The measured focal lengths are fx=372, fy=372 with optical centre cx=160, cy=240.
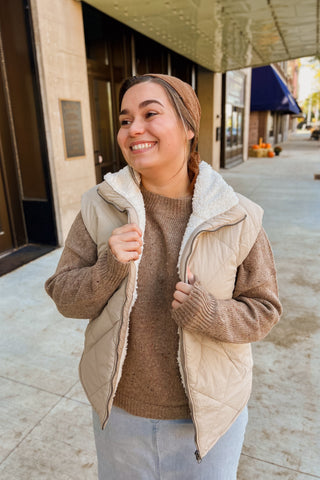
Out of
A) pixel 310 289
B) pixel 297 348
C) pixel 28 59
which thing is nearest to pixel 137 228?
pixel 297 348

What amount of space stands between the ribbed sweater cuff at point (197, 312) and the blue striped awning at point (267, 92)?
21.5 metres

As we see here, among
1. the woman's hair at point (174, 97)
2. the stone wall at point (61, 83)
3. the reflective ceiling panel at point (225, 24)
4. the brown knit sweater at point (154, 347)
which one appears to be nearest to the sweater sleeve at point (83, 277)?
the brown knit sweater at point (154, 347)

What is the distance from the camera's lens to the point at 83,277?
1.30 meters

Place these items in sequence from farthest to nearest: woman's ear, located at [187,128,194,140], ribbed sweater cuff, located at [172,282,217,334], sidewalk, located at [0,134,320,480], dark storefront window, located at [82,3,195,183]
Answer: dark storefront window, located at [82,3,195,183] → sidewalk, located at [0,134,320,480] → woman's ear, located at [187,128,194,140] → ribbed sweater cuff, located at [172,282,217,334]

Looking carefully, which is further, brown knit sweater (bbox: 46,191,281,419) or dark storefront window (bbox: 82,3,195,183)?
dark storefront window (bbox: 82,3,195,183)

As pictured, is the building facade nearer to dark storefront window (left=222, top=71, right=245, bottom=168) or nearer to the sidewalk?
the sidewalk

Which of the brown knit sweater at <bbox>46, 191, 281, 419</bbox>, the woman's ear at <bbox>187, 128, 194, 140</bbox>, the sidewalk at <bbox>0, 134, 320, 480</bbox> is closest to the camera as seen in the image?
the brown knit sweater at <bbox>46, 191, 281, 419</bbox>

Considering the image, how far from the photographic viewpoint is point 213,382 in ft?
4.23

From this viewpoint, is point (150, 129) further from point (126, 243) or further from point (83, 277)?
point (83, 277)

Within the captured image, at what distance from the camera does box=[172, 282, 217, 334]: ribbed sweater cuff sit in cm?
116

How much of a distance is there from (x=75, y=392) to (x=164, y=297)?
183cm

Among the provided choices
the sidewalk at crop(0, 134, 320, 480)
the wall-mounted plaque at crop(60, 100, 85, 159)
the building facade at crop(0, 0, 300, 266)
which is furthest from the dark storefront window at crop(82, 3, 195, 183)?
the sidewalk at crop(0, 134, 320, 480)

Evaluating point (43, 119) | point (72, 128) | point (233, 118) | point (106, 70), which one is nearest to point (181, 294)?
point (43, 119)

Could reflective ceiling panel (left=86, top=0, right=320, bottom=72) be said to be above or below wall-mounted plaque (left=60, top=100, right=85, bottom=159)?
above
